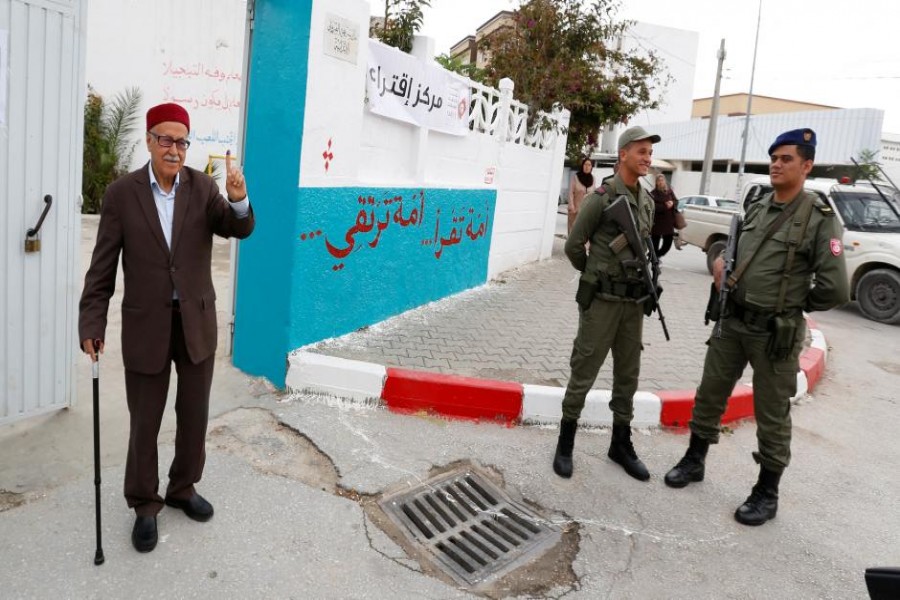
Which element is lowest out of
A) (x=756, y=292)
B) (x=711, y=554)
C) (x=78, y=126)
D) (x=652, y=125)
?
(x=711, y=554)

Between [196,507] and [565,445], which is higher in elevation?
[565,445]

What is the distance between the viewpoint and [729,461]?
13.3 ft

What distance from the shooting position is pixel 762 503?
335 cm

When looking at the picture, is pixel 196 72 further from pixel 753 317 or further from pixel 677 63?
pixel 677 63

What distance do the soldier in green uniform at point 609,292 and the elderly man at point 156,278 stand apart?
1.81m

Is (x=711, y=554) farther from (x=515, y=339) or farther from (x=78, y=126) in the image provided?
(x=78, y=126)

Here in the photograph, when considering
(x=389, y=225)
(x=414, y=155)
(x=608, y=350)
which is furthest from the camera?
(x=414, y=155)

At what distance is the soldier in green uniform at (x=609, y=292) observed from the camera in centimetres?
350

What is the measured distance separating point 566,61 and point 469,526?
9.03m

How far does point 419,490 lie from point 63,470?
5.55ft

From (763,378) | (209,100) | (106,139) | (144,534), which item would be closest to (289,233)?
(144,534)

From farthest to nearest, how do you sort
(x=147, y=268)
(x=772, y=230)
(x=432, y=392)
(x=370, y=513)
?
(x=432, y=392) < (x=772, y=230) < (x=370, y=513) < (x=147, y=268)

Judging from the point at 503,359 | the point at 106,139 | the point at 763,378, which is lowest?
the point at 503,359

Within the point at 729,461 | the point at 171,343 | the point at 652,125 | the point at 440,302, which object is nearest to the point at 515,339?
the point at 440,302
